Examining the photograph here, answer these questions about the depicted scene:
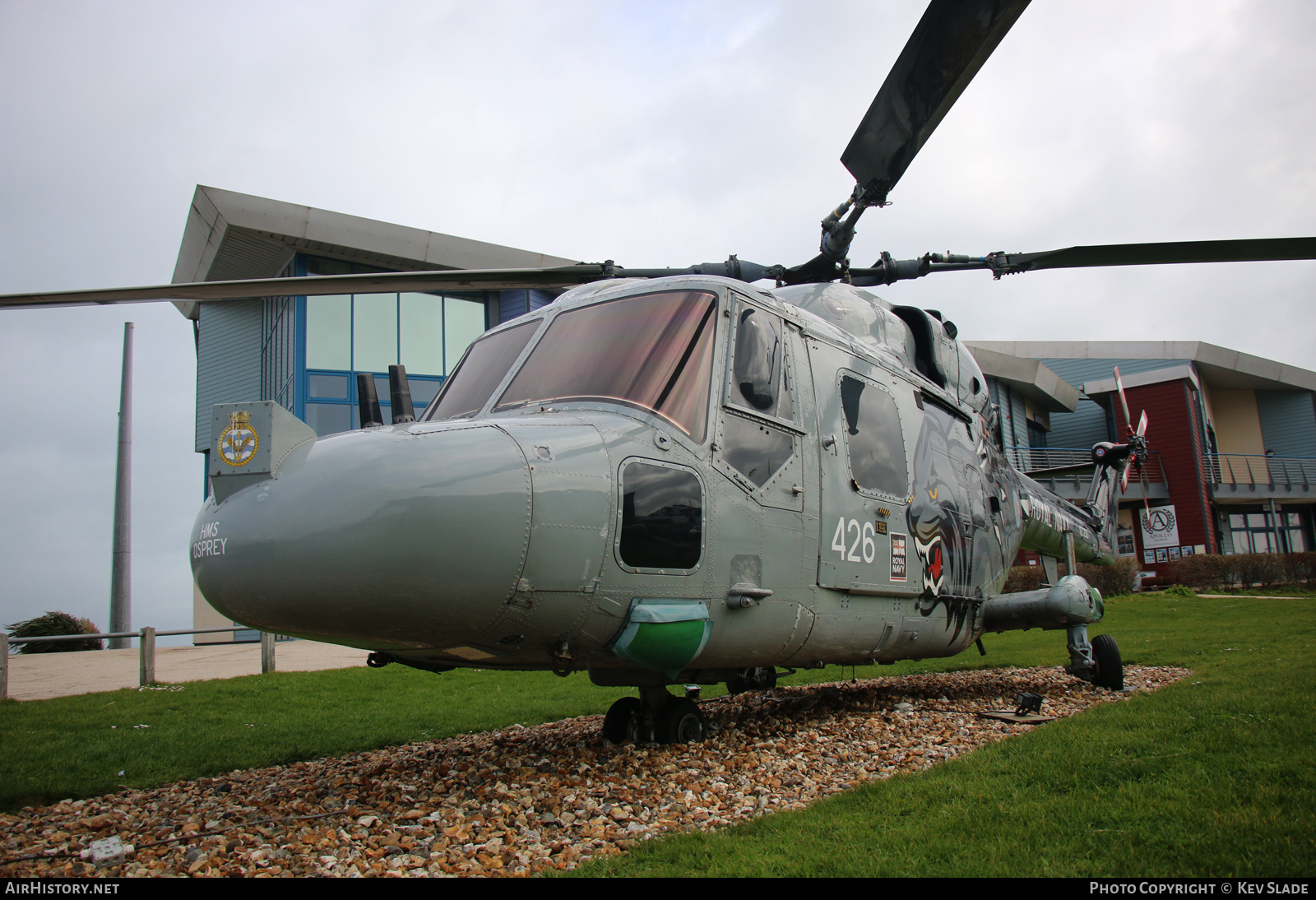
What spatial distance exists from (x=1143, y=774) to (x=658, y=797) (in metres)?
2.40

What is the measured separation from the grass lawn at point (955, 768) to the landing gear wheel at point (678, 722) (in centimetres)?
149

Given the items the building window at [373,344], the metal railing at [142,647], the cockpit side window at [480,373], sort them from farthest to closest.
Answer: the building window at [373,344], the metal railing at [142,647], the cockpit side window at [480,373]

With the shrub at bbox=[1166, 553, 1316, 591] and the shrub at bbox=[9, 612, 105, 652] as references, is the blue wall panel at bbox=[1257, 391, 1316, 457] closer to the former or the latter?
the shrub at bbox=[1166, 553, 1316, 591]

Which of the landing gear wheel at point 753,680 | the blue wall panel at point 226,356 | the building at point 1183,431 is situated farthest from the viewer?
the building at point 1183,431

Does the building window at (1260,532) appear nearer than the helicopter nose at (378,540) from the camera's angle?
No

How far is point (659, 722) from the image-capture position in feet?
17.9

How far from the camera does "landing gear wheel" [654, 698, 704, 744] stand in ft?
17.9

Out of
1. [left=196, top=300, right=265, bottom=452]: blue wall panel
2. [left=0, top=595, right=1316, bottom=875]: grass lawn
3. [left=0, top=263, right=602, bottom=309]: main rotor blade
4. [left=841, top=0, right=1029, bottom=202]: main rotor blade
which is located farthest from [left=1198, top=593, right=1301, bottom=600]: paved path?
[left=196, top=300, right=265, bottom=452]: blue wall panel

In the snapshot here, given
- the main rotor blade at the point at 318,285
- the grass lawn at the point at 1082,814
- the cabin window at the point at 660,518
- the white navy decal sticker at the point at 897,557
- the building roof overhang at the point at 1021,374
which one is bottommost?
the grass lawn at the point at 1082,814

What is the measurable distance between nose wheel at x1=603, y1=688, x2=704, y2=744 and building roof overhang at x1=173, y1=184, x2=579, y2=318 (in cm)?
1823

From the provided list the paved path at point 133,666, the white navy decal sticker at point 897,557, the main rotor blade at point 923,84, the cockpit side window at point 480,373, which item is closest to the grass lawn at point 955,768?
the white navy decal sticker at point 897,557

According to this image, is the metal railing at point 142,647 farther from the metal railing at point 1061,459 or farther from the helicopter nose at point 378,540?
the metal railing at point 1061,459

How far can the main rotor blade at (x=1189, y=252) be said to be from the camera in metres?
6.18

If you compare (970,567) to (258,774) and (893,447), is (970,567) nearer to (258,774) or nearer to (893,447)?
(893,447)
